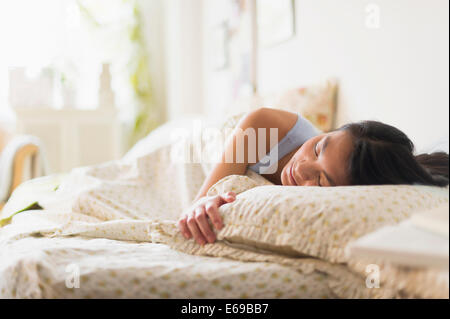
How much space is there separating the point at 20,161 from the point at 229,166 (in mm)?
1576

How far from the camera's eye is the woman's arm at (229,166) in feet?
2.66

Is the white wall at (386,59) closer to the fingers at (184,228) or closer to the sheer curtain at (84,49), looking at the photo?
the fingers at (184,228)

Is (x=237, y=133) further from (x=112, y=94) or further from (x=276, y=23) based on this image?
(x=112, y=94)

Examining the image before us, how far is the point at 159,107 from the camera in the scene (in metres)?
4.17

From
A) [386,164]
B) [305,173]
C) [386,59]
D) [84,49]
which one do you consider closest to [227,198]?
[305,173]

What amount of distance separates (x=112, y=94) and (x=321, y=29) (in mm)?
2165

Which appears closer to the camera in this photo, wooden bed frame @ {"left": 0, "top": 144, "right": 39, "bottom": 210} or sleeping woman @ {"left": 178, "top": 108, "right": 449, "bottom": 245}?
sleeping woman @ {"left": 178, "top": 108, "right": 449, "bottom": 245}

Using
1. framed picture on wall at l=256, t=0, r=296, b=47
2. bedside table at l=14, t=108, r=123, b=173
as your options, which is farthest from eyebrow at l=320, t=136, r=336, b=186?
bedside table at l=14, t=108, r=123, b=173

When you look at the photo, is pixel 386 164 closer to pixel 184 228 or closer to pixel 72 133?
pixel 184 228

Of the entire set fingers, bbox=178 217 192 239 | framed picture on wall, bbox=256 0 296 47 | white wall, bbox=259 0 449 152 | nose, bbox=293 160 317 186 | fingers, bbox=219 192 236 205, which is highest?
framed picture on wall, bbox=256 0 296 47

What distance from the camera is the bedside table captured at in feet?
10.9

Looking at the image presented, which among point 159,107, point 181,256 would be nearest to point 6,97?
point 159,107

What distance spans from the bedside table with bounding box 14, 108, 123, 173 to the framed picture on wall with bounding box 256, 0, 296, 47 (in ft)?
5.20

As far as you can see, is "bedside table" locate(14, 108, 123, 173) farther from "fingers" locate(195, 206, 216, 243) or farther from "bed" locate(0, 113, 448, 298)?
"fingers" locate(195, 206, 216, 243)
